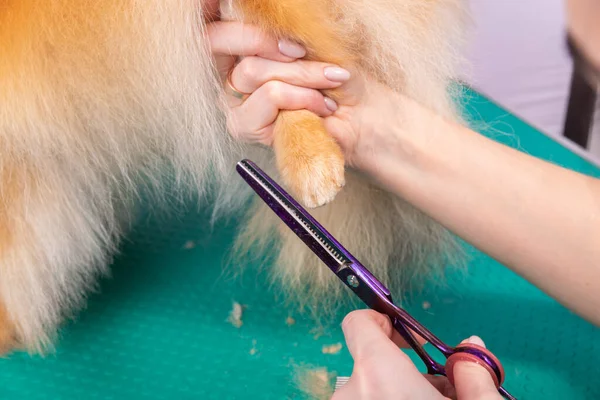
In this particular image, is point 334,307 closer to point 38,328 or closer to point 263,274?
point 263,274

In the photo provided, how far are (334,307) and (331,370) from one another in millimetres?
96

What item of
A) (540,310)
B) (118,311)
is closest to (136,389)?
(118,311)

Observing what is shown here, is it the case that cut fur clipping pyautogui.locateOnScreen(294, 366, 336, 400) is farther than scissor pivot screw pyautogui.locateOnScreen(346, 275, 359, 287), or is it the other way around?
cut fur clipping pyautogui.locateOnScreen(294, 366, 336, 400)

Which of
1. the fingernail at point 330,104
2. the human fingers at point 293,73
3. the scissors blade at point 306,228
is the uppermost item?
the human fingers at point 293,73

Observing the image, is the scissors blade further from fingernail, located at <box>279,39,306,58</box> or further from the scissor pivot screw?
fingernail, located at <box>279,39,306,58</box>

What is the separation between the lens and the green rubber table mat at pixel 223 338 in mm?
678

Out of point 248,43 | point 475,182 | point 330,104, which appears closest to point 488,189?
point 475,182

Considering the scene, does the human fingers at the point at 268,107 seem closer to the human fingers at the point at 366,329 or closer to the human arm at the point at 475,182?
the human arm at the point at 475,182

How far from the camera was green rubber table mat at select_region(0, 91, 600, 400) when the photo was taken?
0.68m

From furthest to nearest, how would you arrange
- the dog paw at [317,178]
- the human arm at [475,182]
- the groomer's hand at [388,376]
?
the human arm at [475,182] → the dog paw at [317,178] → the groomer's hand at [388,376]

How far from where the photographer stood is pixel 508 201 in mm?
654

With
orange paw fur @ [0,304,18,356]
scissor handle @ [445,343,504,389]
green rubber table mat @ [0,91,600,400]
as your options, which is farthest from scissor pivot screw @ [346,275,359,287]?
orange paw fur @ [0,304,18,356]

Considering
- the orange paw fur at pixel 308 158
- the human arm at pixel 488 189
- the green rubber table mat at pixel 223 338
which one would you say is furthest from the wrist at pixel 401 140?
the green rubber table mat at pixel 223 338

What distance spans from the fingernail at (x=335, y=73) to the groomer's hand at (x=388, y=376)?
0.23 m
